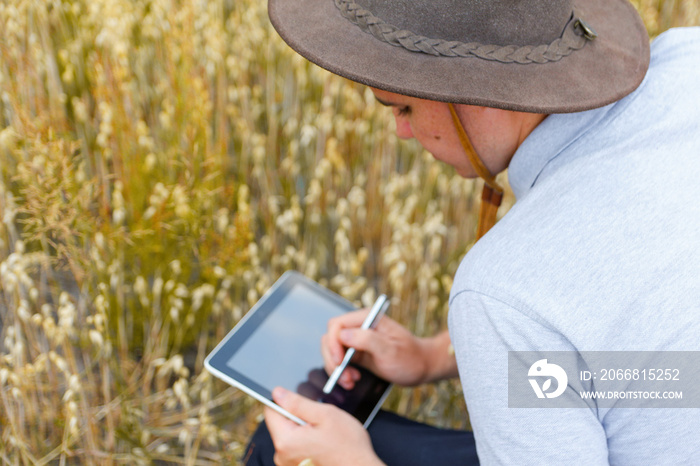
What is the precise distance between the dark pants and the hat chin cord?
0.38 meters

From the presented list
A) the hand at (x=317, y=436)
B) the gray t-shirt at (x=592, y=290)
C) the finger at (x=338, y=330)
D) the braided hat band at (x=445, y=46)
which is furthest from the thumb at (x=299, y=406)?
the braided hat band at (x=445, y=46)

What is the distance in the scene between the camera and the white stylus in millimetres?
1019

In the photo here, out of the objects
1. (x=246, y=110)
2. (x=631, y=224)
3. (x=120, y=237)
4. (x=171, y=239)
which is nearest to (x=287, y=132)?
(x=246, y=110)

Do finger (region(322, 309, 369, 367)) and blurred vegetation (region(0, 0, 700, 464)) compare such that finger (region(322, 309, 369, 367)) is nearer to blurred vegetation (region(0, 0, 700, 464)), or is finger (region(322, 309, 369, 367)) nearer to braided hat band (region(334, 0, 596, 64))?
blurred vegetation (region(0, 0, 700, 464))

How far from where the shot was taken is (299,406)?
3.13 feet

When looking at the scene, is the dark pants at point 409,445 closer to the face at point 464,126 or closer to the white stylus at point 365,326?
the white stylus at point 365,326

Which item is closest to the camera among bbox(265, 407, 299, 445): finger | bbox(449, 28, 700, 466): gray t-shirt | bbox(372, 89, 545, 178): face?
bbox(449, 28, 700, 466): gray t-shirt

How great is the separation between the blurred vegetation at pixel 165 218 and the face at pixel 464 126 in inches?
17.7

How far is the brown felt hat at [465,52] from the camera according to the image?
73 cm

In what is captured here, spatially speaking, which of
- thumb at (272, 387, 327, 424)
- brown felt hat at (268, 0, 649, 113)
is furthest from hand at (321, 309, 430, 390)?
brown felt hat at (268, 0, 649, 113)

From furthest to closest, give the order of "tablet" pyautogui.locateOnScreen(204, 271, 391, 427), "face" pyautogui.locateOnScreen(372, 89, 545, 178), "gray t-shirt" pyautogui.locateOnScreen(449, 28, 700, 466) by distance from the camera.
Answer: "tablet" pyautogui.locateOnScreen(204, 271, 391, 427)
"face" pyautogui.locateOnScreen(372, 89, 545, 178)
"gray t-shirt" pyautogui.locateOnScreen(449, 28, 700, 466)

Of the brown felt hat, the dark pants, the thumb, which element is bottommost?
the dark pants

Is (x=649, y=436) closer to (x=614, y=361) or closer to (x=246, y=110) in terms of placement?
(x=614, y=361)

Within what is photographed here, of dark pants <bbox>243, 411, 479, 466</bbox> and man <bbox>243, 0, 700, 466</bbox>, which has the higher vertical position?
man <bbox>243, 0, 700, 466</bbox>
